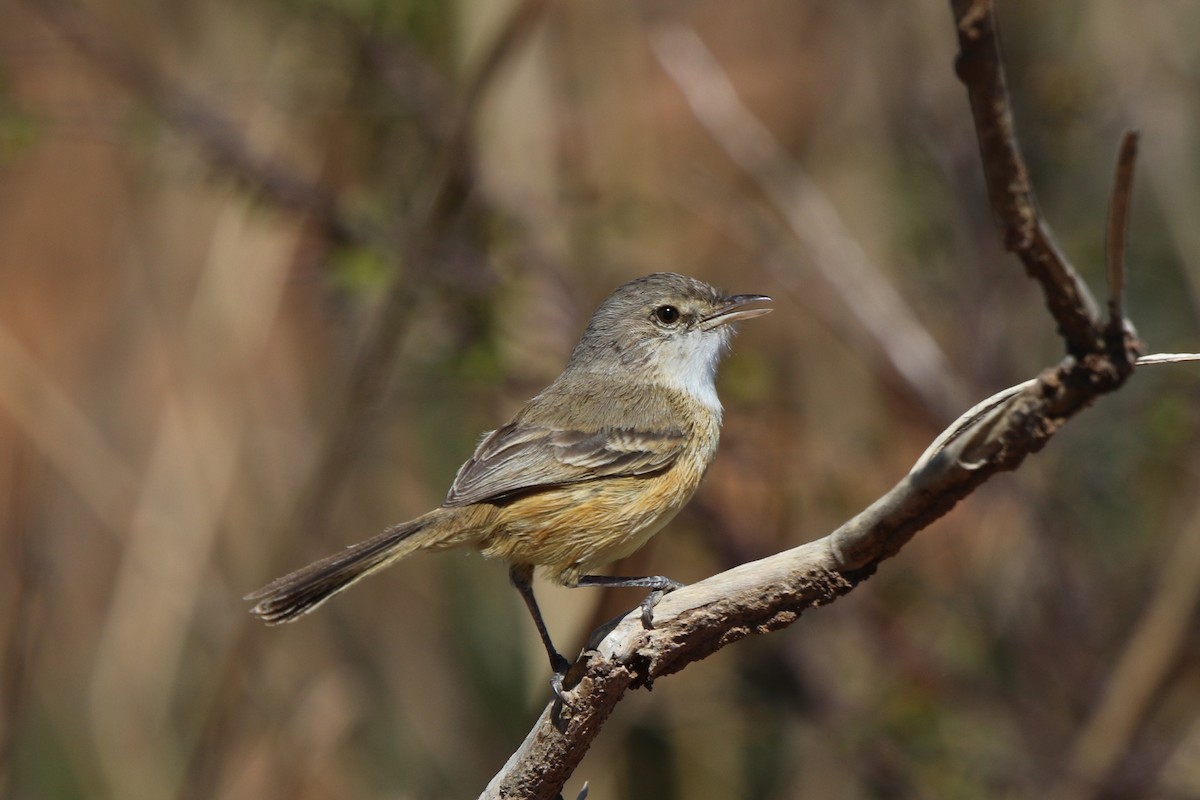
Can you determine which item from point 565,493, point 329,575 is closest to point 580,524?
point 565,493

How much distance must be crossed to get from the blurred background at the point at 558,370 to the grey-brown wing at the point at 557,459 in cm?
86

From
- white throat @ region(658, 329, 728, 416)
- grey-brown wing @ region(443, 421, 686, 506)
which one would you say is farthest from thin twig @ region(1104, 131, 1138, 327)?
white throat @ region(658, 329, 728, 416)

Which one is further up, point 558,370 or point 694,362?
point 558,370

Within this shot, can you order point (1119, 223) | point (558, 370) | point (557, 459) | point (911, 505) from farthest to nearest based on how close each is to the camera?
point (558, 370) → point (557, 459) → point (911, 505) → point (1119, 223)

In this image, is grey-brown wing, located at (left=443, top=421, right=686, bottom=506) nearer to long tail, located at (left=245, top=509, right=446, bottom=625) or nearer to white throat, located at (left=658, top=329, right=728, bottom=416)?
long tail, located at (left=245, top=509, right=446, bottom=625)

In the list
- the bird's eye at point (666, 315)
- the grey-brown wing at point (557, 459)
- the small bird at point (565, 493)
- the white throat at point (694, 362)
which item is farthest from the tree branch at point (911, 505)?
the bird's eye at point (666, 315)

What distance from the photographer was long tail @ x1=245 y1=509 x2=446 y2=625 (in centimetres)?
309

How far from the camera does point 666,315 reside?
442cm

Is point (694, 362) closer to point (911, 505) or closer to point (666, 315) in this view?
point (666, 315)

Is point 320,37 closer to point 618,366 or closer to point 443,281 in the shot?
point 443,281

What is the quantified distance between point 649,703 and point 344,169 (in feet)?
8.83

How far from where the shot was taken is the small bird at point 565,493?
3.25 meters

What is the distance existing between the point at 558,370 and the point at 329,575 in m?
2.38

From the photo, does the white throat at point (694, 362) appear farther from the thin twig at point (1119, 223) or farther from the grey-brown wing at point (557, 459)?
the thin twig at point (1119, 223)
